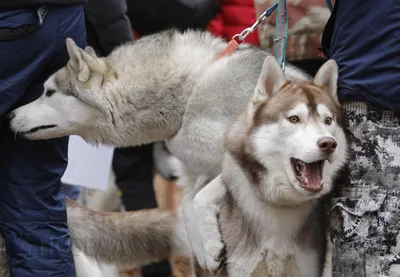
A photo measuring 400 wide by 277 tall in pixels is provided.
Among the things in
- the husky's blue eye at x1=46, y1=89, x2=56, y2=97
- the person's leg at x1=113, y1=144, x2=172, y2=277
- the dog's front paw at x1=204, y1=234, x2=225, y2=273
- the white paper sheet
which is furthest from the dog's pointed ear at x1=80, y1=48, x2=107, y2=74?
the dog's front paw at x1=204, y1=234, x2=225, y2=273

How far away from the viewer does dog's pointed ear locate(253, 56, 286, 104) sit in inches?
112

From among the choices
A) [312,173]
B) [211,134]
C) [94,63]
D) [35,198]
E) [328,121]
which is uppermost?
[328,121]

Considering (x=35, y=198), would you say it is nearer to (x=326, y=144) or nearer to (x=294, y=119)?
(x=294, y=119)

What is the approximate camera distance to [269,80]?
113 inches

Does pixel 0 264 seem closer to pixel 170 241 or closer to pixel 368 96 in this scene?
pixel 170 241

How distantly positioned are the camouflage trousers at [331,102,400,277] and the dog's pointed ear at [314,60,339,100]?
0.09 m

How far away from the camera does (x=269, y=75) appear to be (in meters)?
2.87

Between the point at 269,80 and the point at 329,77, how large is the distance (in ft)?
0.72

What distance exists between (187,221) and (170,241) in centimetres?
49

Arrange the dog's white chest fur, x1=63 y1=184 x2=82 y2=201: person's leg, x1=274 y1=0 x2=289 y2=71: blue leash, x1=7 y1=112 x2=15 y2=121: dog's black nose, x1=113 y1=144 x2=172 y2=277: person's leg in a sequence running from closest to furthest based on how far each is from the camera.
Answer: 1. the dog's white chest fur
2. x1=274 y1=0 x2=289 y2=71: blue leash
3. x1=7 y1=112 x2=15 y2=121: dog's black nose
4. x1=113 y1=144 x2=172 y2=277: person's leg
5. x1=63 y1=184 x2=82 y2=201: person's leg

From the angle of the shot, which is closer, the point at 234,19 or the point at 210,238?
the point at 210,238

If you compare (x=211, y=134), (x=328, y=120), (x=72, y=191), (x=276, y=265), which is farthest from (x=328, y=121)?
(x=72, y=191)

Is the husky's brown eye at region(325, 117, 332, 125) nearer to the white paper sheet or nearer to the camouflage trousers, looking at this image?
the camouflage trousers

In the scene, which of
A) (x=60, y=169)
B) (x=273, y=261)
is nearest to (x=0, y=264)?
(x=60, y=169)
